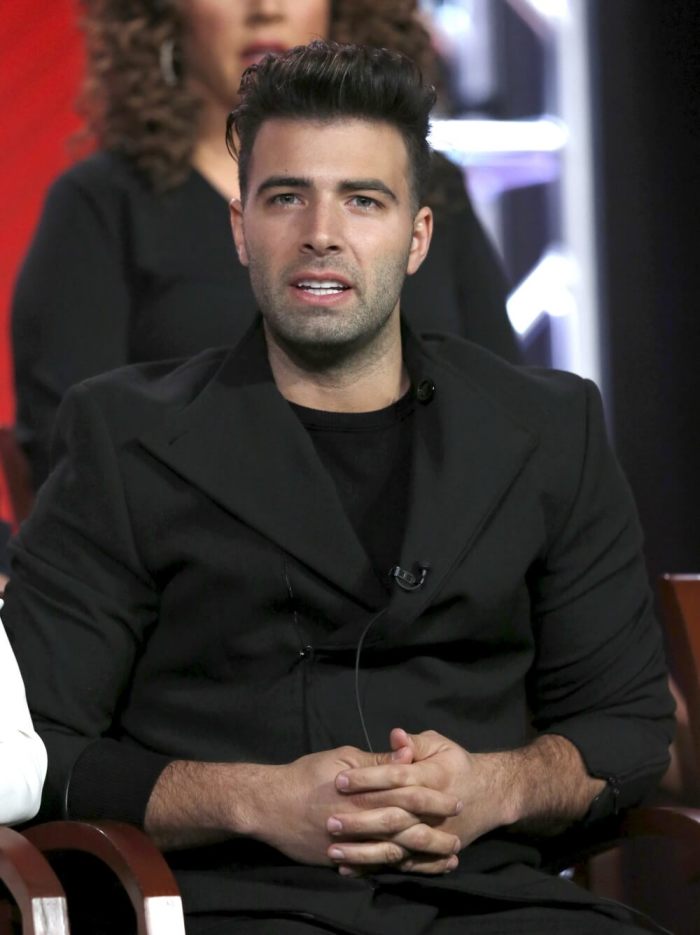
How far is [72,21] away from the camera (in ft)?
13.5

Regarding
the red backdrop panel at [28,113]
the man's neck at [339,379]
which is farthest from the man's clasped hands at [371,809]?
the red backdrop panel at [28,113]

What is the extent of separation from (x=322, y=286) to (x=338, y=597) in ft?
1.36

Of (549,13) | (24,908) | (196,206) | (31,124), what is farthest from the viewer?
(549,13)

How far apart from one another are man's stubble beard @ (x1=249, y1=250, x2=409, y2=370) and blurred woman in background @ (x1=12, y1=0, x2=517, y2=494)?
677 millimetres

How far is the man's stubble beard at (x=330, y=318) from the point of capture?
244 cm

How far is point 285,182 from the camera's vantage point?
2461 mm

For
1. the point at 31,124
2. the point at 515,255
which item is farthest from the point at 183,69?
the point at 515,255

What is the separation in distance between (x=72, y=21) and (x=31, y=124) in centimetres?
26

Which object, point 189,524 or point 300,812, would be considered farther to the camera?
point 189,524

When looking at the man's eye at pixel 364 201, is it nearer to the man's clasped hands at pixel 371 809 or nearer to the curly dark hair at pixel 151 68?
the man's clasped hands at pixel 371 809

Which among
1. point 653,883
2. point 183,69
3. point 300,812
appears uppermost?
point 183,69

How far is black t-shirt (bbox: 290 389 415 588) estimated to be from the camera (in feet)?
8.12

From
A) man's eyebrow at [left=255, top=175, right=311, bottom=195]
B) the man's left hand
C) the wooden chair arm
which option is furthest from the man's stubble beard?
the wooden chair arm

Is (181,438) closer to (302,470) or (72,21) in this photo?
(302,470)
